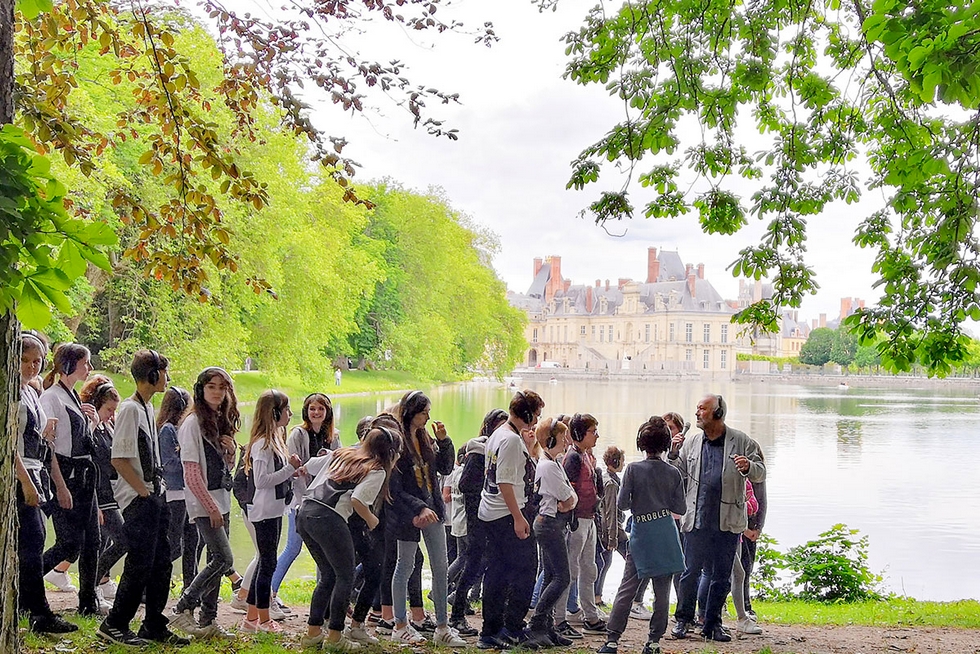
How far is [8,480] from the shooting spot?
353 centimetres

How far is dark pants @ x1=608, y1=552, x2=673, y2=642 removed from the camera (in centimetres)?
552

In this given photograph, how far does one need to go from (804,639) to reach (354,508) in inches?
136

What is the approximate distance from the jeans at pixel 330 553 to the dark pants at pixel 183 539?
1.01 metres

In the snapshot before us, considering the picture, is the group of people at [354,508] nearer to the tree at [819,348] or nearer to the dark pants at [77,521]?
the dark pants at [77,521]

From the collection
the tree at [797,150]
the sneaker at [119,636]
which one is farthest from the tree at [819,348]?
the sneaker at [119,636]

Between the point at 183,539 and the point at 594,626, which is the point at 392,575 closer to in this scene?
the point at 183,539

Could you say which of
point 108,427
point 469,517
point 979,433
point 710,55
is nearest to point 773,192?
point 710,55

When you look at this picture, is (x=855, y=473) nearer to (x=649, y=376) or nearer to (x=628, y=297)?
(x=649, y=376)

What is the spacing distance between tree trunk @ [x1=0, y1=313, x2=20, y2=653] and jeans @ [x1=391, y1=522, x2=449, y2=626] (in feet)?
7.96

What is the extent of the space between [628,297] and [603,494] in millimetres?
104271

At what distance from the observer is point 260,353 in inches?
829

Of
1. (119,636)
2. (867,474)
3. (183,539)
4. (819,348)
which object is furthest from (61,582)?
(819,348)

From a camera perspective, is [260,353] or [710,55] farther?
[260,353]

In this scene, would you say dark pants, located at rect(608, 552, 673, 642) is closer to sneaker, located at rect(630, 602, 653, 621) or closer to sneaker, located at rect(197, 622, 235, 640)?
sneaker, located at rect(630, 602, 653, 621)
